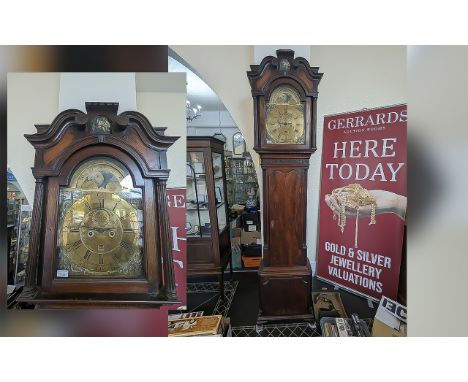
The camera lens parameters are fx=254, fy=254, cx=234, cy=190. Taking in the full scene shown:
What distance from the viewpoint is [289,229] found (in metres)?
1.37

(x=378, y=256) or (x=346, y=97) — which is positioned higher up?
(x=346, y=97)

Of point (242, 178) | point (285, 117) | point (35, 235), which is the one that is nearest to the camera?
point (35, 235)

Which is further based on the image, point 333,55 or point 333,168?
point 333,168

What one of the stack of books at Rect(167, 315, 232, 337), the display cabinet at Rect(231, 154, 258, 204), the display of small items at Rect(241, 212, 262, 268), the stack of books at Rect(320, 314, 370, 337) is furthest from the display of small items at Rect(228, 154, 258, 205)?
the stack of books at Rect(320, 314, 370, 337)

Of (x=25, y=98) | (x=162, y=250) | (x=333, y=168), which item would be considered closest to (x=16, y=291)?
(x=162, y=250)

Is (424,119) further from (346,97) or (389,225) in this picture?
(389,225)

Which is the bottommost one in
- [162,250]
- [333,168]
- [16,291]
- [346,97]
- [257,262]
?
[16,291]

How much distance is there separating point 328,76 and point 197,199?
96 centimetres

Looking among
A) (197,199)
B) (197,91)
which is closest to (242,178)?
(197,199)

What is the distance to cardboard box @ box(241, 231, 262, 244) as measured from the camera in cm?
141

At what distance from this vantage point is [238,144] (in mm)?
1398

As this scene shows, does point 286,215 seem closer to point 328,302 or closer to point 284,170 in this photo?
point 284,170

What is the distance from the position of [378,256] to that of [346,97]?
90 cm

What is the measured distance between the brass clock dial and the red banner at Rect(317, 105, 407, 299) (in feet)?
0.66
